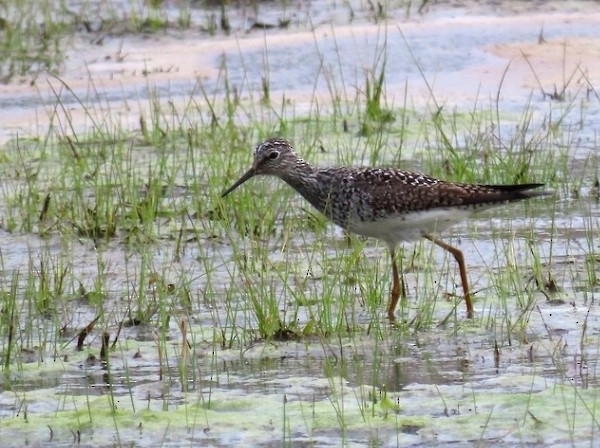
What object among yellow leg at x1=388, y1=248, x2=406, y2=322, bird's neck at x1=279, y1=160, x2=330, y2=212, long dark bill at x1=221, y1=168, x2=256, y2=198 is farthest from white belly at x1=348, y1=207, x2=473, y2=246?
long dark bill at x1=221, y1=168, x2=256, y2=198

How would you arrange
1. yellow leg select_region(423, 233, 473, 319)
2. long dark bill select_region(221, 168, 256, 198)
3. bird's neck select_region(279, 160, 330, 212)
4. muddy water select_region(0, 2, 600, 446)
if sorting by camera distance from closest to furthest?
muddy water select_region(0, 2, 600, 446) < yellow leg select_region(423, 233, 473, 319) < bird's neck select_region(279, 160, 330, 212) < long dark bill select_region(221, 168, 256, 198)

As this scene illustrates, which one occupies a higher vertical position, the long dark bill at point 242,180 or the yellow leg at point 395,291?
the long dark bill at point 242,180

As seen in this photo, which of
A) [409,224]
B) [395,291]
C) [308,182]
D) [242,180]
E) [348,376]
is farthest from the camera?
[242,180]

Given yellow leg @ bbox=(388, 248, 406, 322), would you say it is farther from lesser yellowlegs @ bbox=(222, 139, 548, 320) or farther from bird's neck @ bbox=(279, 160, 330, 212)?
bird's neck @ bbox=(279, 160, 330, 212)

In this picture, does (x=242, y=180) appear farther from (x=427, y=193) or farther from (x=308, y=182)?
(x=427, y=193)

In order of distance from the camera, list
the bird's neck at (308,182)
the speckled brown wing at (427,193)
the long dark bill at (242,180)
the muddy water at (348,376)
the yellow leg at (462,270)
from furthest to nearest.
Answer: the long dark bill at (242,180), the bird's neck at (308,182), the speckled brown wing at (427,193), the yellow leg at (462,270), the muddy water at (348,376)

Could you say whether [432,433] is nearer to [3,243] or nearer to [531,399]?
[531,399]

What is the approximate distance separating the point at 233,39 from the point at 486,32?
2.24 metres

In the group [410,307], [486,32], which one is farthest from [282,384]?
[486,32]

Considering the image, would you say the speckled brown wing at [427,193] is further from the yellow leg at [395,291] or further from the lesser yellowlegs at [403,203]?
the yellow leg at [395,291]

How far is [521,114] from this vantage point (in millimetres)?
11422

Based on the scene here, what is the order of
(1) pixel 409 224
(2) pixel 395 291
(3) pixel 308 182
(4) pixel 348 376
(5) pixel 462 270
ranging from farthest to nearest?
(3) pixel 308 182
(1) pixel 409 224
(5) pixel 462 270
(2) pixel 395 291
(4) pixel 348 376

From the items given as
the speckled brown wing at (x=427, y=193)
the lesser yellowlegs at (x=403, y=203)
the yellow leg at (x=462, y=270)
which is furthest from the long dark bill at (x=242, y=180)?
the yellow leg at (x=462, y=270)

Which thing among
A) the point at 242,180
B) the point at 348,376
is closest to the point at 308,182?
the point at 242,180
